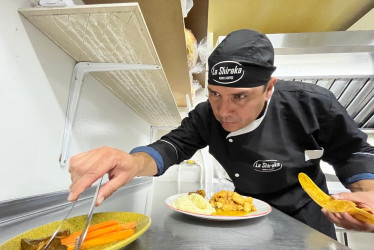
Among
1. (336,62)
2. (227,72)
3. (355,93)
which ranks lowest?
(227,72)

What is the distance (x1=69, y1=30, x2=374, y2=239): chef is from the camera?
83 centimetres

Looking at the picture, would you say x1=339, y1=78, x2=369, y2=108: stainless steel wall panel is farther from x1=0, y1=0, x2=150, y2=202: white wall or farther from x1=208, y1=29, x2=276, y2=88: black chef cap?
x1=0, y1=0, x2=150, y2=202: white wall

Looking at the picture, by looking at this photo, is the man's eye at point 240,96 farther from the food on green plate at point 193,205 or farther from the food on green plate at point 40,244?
the food on green plate at point 40,244

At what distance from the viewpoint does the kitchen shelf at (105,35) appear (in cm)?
49

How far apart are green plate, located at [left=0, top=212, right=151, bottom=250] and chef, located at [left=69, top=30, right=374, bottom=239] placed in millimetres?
172

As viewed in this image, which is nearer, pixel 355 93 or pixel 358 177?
pixel 358 177

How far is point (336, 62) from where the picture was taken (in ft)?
6.87

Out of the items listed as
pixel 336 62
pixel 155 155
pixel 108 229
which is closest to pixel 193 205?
pixel 155 155

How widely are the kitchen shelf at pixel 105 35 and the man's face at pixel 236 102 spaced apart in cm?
24

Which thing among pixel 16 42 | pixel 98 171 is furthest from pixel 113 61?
pixel 98 171

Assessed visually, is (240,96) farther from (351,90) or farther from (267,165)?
(351,90)

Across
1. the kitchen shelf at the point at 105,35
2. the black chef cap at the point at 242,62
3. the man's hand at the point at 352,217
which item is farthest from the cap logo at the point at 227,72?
the man's hand at the point at 352,217

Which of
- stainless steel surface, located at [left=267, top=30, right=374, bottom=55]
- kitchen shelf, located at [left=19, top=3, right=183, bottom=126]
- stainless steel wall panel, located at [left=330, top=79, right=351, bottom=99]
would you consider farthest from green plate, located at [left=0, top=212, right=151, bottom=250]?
stainless steel wall panel, located at [left=330, top=79, right=351, bottom=99]

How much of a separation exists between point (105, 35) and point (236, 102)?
0.48m
